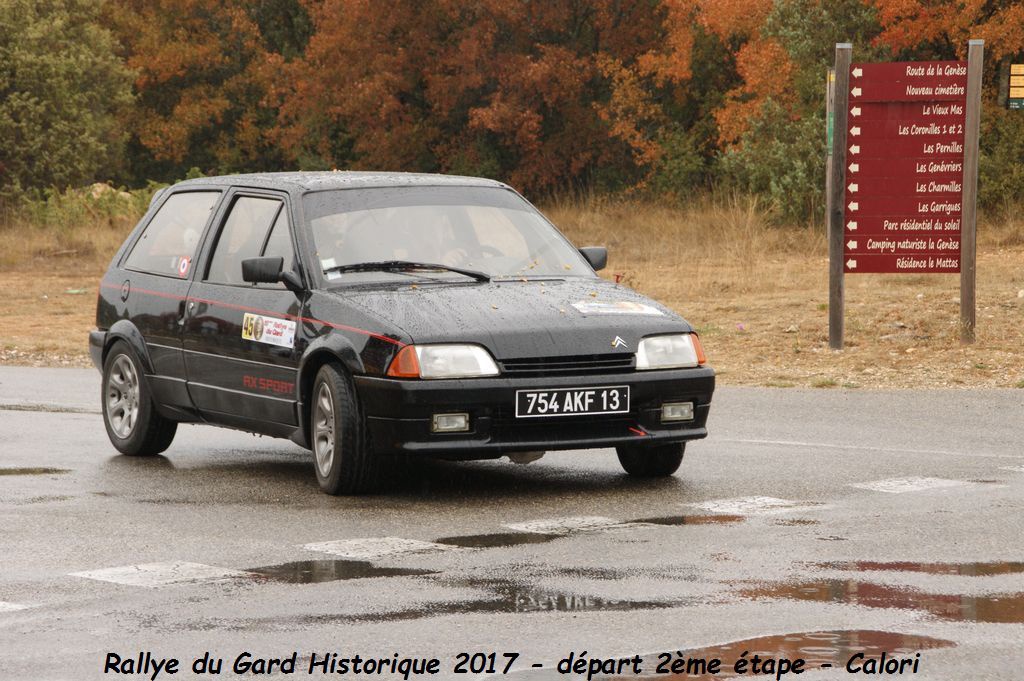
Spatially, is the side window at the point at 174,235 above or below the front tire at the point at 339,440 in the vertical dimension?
above

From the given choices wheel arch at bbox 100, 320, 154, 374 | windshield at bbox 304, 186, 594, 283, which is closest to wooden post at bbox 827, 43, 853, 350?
windshield at bbox 304, 186, 594, 283

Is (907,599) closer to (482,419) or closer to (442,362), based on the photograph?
(482,419)

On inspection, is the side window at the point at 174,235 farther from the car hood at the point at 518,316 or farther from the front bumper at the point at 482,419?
the front bumper at the point at 482,419

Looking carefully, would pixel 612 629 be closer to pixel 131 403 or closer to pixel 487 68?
pixel 131 403

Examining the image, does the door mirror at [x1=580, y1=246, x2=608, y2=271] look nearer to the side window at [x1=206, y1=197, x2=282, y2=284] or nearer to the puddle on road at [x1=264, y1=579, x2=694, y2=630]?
the side window at [x1=206, y1=197, x2=282, y2=284]

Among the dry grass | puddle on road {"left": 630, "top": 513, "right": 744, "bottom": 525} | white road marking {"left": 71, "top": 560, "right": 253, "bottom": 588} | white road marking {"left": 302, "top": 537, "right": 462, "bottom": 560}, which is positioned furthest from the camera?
the dry grass

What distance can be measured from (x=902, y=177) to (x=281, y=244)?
365 inches

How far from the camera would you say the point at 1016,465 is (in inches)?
423

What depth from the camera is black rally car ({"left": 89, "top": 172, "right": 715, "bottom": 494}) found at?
934 centimetres

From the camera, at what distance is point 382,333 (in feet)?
30.8

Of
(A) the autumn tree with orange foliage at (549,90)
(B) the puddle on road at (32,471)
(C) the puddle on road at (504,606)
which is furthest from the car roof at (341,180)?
(A) the autumn tree with orange foliage at (549,90)

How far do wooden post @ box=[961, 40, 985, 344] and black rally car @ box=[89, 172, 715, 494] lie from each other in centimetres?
776

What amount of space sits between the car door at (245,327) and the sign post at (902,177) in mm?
8528

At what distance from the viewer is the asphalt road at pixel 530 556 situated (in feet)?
19.9
